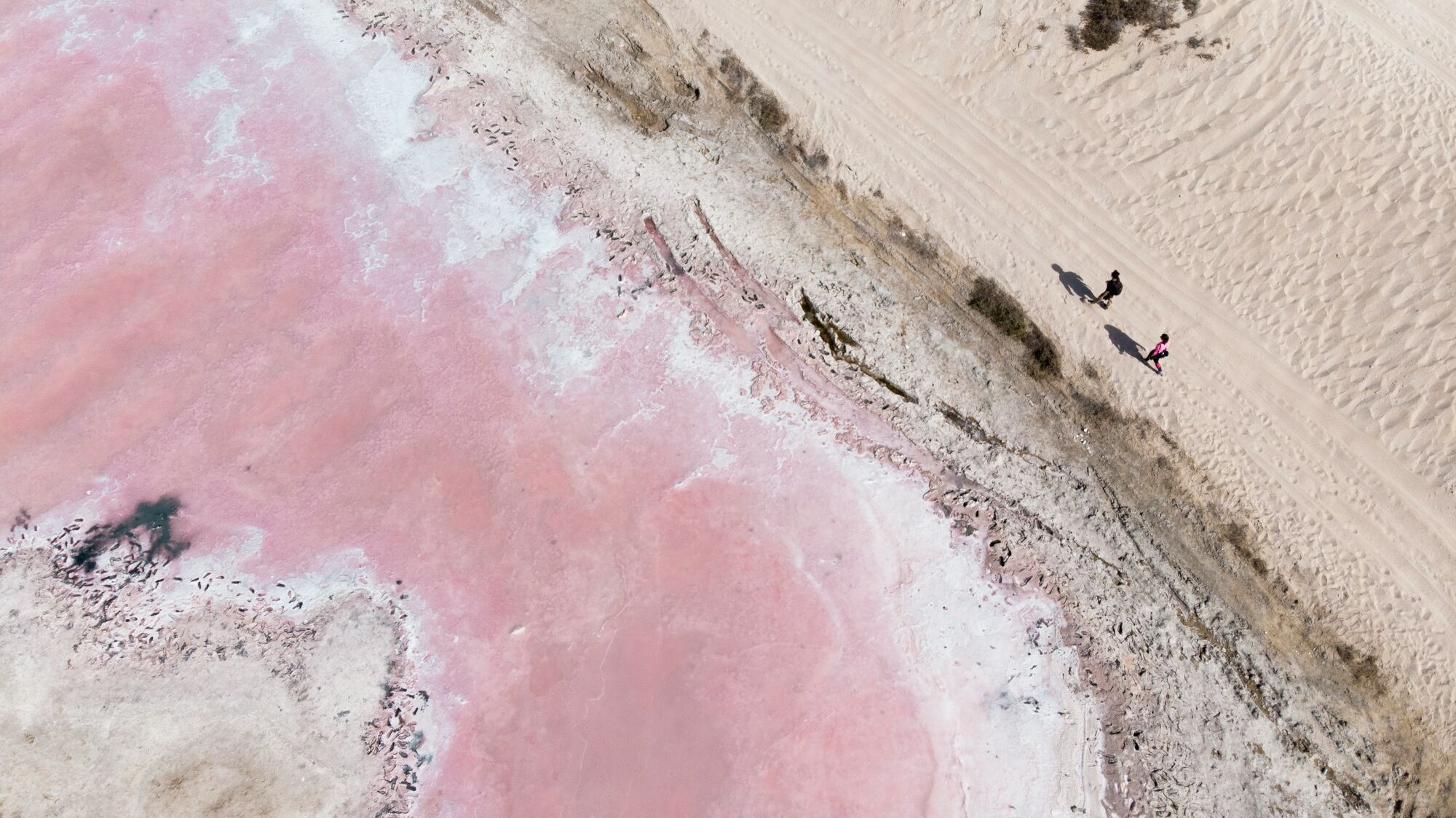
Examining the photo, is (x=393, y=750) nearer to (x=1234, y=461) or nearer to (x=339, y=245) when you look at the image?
(x=339, y=245)

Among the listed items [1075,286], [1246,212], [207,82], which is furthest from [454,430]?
[1246,212]

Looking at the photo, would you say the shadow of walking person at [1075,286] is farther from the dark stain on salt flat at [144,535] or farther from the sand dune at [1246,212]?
the dark stain on salt flat at [144,535]

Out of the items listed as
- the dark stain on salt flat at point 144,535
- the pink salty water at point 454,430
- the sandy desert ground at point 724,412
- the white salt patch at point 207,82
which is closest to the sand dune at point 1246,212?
the sandy desert ground at point 724,412

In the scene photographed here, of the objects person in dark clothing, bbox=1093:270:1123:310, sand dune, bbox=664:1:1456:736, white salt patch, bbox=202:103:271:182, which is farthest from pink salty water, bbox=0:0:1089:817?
sand dune, bbox=664:1:1456:736

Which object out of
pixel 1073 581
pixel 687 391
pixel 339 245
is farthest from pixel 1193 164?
pixel 339 245

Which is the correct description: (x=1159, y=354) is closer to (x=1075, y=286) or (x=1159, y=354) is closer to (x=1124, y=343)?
(x=1124, y=343)

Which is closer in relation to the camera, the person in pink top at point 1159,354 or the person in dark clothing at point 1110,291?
the person in pink top at point 1159,354
